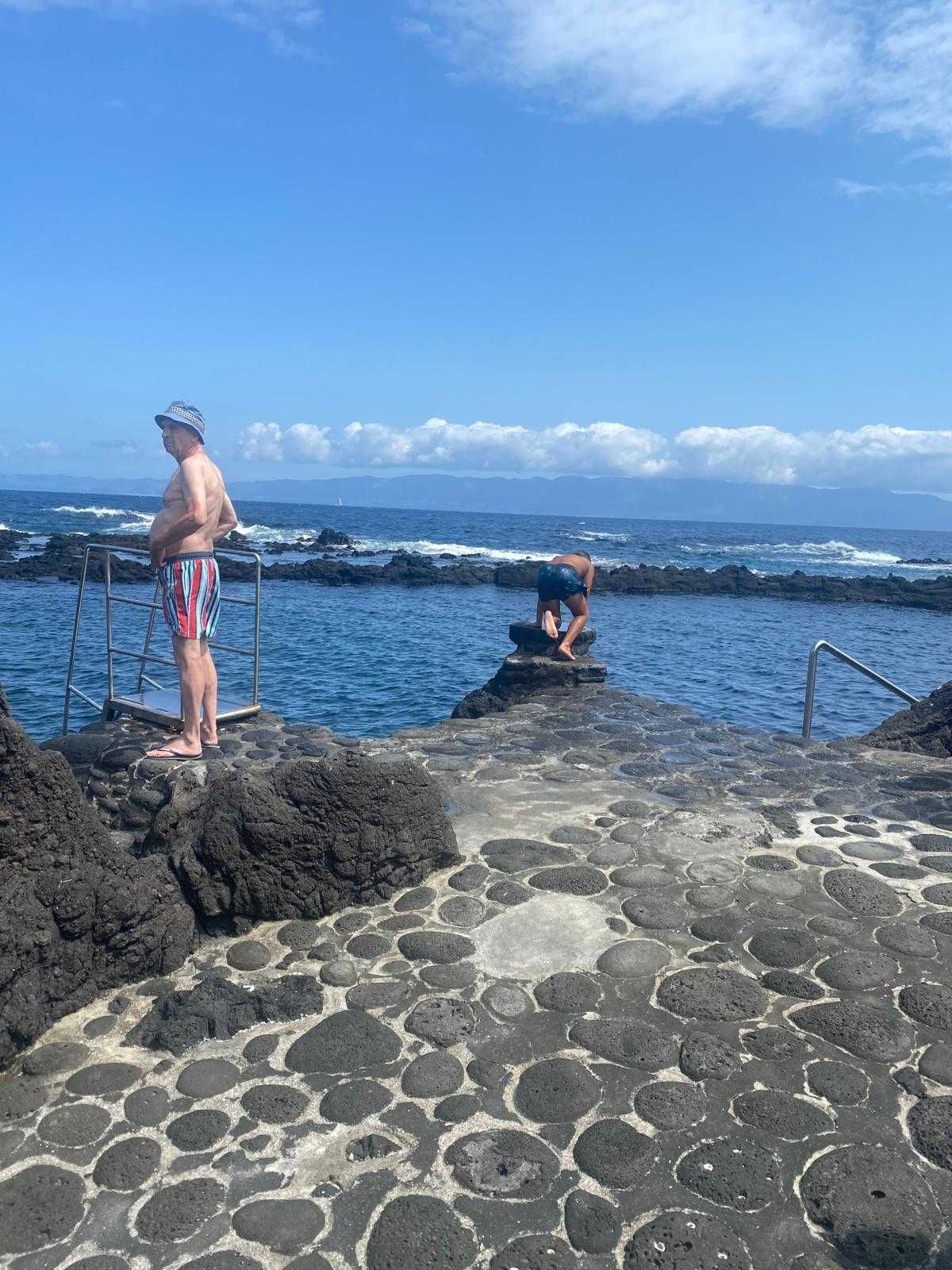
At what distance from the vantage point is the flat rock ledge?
8.47ft

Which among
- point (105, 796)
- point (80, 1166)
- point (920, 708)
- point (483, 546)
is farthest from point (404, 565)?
point (80, 1166)

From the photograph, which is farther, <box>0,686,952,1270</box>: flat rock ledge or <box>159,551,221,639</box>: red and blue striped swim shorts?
<box>159,551,221,639</box>: red and blue striped swim shorts

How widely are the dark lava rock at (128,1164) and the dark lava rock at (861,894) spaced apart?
3.24m

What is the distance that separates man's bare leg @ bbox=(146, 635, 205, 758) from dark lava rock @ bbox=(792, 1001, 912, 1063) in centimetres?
402

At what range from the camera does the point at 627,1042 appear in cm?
342

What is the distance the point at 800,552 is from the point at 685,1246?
83.9 meters

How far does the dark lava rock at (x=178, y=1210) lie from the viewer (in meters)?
2.58

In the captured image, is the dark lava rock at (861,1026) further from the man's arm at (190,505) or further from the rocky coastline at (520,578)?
the rocky coastline at (520,578)

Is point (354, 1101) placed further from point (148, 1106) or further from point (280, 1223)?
point (148, 1106)

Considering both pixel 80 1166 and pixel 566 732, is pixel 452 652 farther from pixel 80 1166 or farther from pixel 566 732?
pixel 80 1166

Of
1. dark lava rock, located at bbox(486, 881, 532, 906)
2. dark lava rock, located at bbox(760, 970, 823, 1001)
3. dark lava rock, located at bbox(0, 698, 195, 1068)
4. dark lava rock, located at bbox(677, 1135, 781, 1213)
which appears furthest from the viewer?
dark lava rock, located at bbox(486, 881, 532, 906)

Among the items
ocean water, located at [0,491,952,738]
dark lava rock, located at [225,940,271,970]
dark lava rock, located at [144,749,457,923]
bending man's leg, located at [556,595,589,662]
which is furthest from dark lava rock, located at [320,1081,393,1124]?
ocean water, located at [0,491,952,738]

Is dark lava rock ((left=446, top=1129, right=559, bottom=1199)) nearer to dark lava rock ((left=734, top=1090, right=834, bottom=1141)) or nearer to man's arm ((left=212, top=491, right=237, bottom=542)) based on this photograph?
dark lava rock ((left=734, top=1090, right=834, bottom=1141))

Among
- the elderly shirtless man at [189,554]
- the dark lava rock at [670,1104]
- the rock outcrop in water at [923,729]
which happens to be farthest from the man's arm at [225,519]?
the rock outcrop in water at [923,729]
